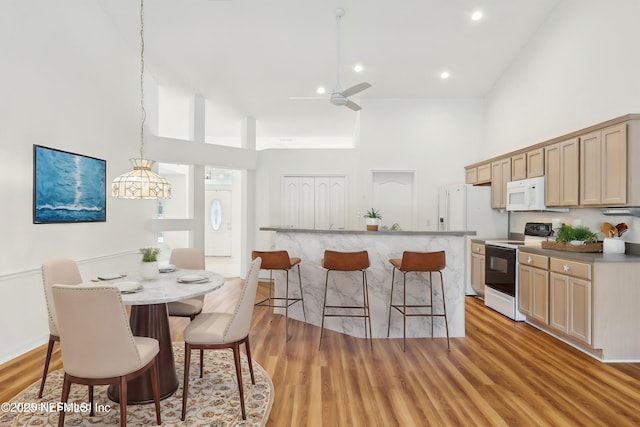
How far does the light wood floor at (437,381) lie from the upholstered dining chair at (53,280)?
0.42m

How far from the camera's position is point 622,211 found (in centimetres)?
362

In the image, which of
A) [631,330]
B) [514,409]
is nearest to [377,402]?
[514,409]

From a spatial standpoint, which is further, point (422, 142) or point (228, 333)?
point (422, 142)

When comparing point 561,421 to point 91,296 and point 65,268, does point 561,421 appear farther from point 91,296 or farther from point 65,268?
point 65,268

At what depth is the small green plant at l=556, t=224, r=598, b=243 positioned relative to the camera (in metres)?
3.79

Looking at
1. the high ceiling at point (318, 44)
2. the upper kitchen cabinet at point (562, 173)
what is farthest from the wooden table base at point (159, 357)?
the upper kitchen cabinet at point (562, 173)

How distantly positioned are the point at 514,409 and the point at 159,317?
256 cm

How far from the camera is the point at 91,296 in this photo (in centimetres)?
188

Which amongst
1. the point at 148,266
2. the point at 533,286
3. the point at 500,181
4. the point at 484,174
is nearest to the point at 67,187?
the point at 148,266

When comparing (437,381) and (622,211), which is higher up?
(622,211)

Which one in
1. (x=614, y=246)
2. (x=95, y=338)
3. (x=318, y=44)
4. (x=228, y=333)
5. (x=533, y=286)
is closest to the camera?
(x=95, y=338)

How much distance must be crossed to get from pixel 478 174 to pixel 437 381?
4226mm

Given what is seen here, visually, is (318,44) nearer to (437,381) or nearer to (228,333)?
(228,333)

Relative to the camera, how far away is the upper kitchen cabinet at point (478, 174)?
19.2ft
